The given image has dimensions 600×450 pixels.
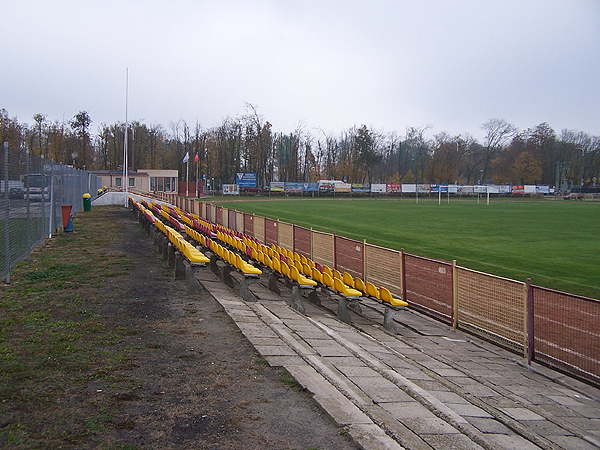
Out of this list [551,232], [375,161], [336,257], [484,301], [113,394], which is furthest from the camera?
[375,161]

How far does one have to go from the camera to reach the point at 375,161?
4525 inches

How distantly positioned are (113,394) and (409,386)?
3.11 m

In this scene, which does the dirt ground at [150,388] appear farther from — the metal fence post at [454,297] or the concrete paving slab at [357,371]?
the metal fence post at [454,297]

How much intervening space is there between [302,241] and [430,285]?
6.44 m

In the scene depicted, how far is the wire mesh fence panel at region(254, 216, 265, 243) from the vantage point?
20016 millimetres

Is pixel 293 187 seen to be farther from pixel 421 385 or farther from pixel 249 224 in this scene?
pixel 421 385

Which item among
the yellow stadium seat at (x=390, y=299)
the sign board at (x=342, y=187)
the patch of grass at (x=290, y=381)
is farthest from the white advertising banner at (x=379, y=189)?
the patch of grass at (x=290, y=381)

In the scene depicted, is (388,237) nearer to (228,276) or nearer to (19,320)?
(228,276)

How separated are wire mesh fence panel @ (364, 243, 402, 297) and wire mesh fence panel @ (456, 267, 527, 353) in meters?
1.81

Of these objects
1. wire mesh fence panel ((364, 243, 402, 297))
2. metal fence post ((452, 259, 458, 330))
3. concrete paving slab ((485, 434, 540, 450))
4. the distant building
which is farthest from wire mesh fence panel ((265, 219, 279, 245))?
the distant building

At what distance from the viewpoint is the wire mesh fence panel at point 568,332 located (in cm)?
688

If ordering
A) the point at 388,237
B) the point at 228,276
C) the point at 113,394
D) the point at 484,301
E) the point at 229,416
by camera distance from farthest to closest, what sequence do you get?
1. the point at 388,237
2. the point at 228,276
3. the point at 484,301
4. the point at 113,394
5. the point at 229,416

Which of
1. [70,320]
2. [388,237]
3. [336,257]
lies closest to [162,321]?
[70,320]

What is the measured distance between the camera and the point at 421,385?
601cm
